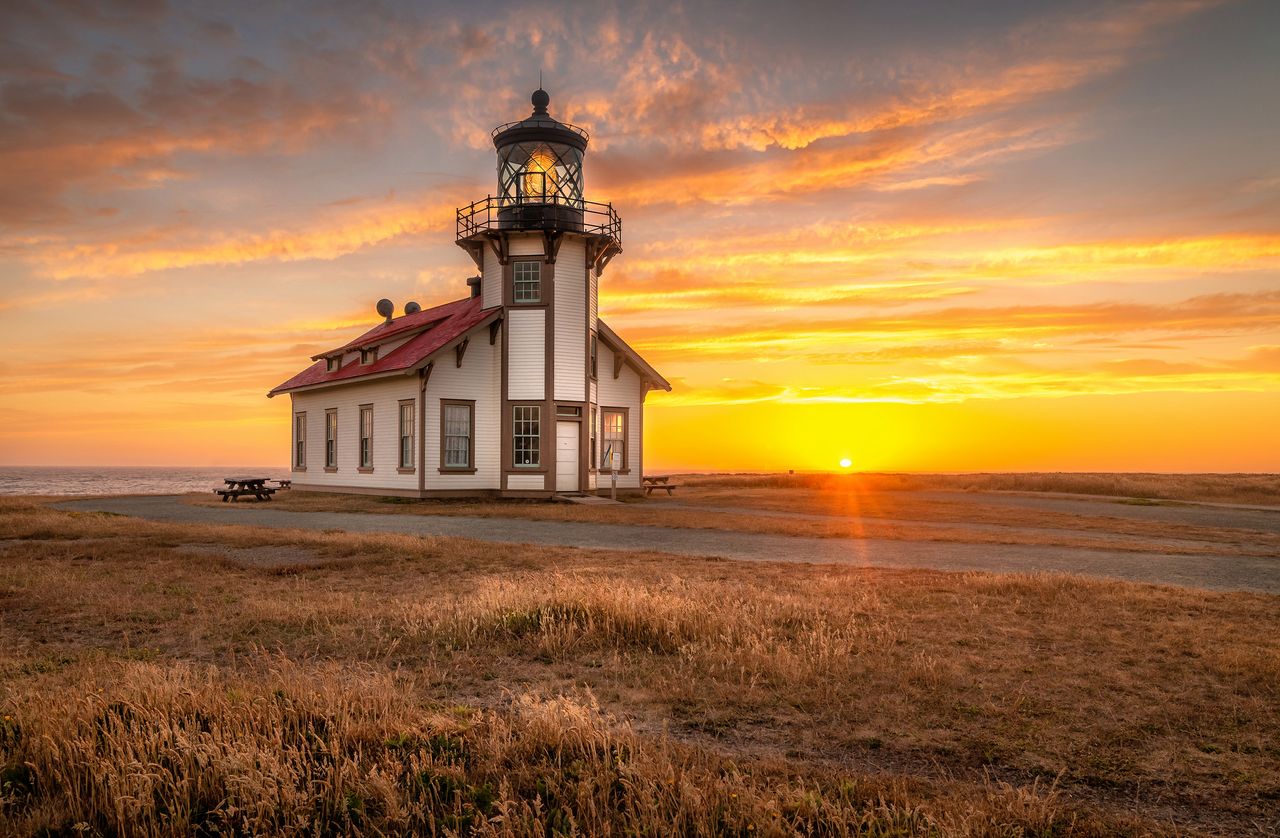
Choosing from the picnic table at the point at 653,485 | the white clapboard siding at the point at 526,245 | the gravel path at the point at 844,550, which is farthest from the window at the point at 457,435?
the picnic table at the point at 653,485

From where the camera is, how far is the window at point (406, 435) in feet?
102

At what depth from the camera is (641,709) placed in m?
6.28

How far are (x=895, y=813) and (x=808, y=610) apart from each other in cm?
503

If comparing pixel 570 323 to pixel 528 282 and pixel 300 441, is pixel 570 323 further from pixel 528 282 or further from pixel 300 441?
pixel 300 441

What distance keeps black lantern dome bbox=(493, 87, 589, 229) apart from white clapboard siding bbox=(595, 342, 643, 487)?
5684 millimetres

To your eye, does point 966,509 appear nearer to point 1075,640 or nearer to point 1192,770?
point 1075,640

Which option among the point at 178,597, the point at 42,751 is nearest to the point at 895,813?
the point at 42,751

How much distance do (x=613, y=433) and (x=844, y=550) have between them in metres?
19.2

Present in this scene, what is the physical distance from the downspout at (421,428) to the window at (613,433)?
695 cm

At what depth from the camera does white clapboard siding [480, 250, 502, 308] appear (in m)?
31.4

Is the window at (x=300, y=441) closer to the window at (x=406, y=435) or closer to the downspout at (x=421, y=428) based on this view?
the window at (x=406, y=435)

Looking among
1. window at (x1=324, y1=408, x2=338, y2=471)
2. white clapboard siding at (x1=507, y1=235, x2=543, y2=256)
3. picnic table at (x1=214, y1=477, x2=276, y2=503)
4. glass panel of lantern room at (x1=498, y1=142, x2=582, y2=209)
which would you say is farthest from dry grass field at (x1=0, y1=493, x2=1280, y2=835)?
window at (x1=324, y1=408, x2=338, y2=471)

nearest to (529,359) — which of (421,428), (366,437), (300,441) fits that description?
(421,428)

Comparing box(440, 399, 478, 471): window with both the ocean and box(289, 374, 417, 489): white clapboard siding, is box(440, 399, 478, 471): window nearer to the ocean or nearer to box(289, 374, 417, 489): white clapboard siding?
box(289, 374, 417, 489): white clapboard siding
